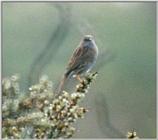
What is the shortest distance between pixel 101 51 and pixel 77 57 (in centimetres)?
11

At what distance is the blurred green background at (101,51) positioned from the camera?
2.74 meters

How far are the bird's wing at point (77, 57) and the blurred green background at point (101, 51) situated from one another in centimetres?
2

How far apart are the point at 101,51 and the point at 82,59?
98mm

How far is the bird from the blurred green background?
0.02m

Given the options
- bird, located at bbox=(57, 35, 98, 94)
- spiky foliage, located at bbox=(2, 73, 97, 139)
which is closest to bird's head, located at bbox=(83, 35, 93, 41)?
bird, located at bbox=(57, 35, 98, 94)

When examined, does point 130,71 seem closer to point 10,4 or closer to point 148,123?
point 148,123

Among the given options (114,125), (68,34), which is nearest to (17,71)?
(68,34)

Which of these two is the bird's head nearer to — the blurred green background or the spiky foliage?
the blurred green background

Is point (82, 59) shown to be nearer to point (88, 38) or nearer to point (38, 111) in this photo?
point (88, 38)

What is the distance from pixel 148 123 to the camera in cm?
275

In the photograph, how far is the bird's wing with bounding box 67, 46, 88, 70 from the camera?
2.72 metres

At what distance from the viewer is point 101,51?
2.74 meters

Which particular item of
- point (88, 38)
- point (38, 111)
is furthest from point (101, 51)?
point (38, 111)

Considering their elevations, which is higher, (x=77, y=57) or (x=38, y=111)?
(x=77, y=57)
